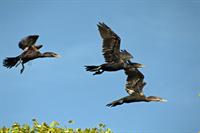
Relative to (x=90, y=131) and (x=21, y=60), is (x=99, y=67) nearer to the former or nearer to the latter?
(x=21, y=60)

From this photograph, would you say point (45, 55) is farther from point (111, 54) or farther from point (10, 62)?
point (111, 54)

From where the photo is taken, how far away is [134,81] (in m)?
24.6

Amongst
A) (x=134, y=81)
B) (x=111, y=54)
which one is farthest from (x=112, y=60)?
(x=134, y=81)

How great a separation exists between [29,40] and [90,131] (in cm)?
611

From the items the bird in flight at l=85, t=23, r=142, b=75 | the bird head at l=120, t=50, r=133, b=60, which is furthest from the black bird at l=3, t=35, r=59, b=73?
the bird head at l=120, t=50, r=133, b=60

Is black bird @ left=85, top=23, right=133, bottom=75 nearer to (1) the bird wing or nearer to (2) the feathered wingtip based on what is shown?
(1) the bird wing

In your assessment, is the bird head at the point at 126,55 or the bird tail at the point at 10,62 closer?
the bird tail at the point at 10,62

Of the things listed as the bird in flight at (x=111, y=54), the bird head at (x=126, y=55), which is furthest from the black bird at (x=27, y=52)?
the bird head at (x=126, y=55)

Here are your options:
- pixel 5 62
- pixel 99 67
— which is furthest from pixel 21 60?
pixel 99 67

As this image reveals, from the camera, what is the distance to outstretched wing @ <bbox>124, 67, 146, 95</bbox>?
80.3 ft

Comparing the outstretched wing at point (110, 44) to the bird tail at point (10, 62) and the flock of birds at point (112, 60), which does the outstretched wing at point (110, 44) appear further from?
the bird tail at point (10, 62)

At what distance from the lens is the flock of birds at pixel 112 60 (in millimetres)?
23484

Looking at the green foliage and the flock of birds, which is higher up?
the flock of birds

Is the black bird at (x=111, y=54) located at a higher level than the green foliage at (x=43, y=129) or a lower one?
higher
